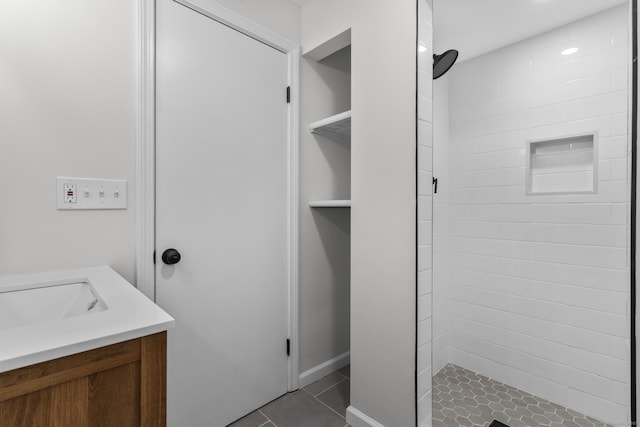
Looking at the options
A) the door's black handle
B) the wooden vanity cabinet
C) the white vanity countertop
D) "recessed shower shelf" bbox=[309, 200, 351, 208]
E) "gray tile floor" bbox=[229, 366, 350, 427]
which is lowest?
"gray tile floor" bbox=[229, 366, 350, 427]

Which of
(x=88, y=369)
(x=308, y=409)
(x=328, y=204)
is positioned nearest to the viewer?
(x=88, y=369)

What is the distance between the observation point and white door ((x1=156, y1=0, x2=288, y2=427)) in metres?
1.41

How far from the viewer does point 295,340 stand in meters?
1.89

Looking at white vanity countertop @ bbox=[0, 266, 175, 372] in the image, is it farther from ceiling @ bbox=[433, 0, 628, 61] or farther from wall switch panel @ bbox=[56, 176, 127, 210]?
ceiling @ bbox=[433, 0, 628, 61]

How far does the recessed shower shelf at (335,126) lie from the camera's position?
5.77 ft

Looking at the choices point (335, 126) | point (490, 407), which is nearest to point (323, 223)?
point (335, 126)

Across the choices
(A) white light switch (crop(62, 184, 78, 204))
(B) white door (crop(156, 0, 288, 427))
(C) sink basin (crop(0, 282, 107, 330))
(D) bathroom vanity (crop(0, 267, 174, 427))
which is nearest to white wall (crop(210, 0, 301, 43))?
(B) white door (crop(156, 0, 288, 427))

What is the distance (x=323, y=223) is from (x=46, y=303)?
1.43 m

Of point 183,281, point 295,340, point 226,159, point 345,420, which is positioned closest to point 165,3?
point 226,159

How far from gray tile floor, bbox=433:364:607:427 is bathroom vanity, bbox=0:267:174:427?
153 cm

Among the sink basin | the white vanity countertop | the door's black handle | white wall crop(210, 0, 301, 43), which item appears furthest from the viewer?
white wall crop(210, 0, 301, 43)

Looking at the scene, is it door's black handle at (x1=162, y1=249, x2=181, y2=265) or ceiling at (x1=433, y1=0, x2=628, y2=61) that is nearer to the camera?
door's black handle at (x1=162, y1=249, x2=181, y2=265)

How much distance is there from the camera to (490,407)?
1735 millimetres

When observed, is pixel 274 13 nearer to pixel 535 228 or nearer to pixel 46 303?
pixel 46 303
